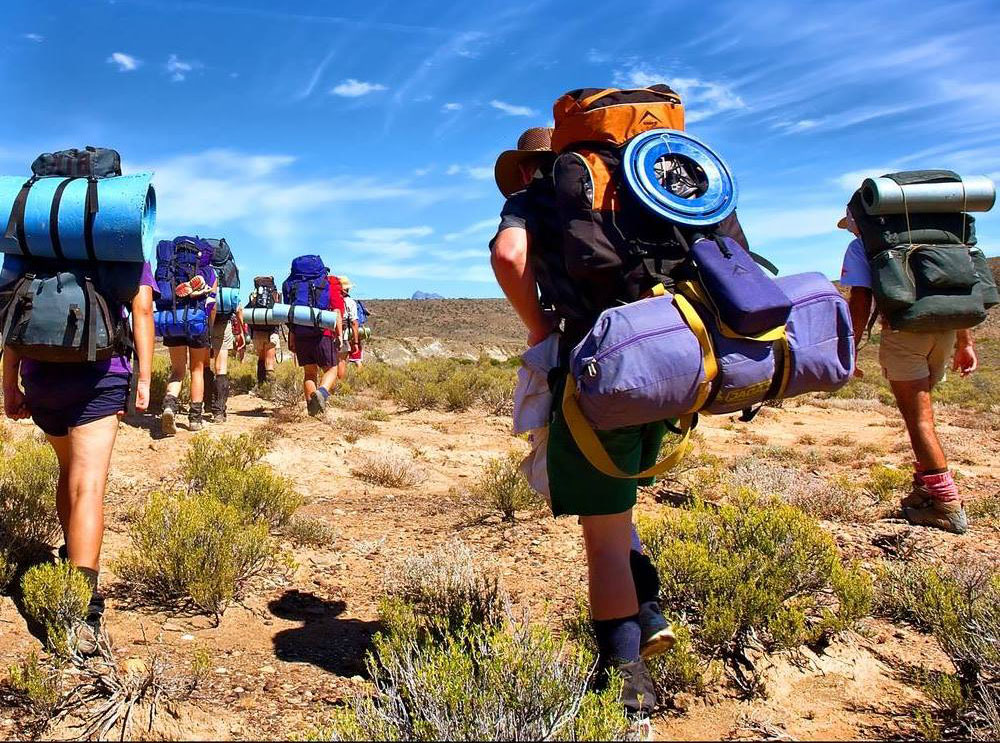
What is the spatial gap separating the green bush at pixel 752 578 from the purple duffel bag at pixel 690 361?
1.27 meters

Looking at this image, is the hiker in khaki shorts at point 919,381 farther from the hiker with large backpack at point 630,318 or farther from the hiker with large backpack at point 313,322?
the hiker with large backpack at point 313,322

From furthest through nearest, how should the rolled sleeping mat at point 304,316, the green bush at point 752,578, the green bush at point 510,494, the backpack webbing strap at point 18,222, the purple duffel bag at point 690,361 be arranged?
the rolled sleeping mat at point 304,316, the green bush at point 510,494, the green bush at point 752,578, the backpack webbing strap at point 18,222, the purple duffel bag at point 690,361

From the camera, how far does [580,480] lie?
260 centimetres

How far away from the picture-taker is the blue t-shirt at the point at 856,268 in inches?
198

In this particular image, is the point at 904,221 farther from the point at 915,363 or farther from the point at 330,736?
the point at 330,736

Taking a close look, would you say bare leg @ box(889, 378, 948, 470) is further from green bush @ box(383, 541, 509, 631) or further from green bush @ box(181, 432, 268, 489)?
green bush @ box(181, 432, 268, 489)

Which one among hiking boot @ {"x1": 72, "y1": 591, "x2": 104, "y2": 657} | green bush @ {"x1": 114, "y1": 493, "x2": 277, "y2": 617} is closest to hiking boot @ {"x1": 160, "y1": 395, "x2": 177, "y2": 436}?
green bush @ {"x1": 114, "y1": 493, "x2": 277, "y2": 617}

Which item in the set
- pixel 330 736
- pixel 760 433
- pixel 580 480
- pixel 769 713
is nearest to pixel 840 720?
pixel 769 713

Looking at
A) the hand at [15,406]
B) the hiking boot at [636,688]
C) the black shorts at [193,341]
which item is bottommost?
the hiking boot at [636,688]

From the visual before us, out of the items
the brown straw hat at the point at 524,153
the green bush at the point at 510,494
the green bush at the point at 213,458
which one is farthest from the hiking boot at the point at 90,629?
the green bush at the point at 510,494

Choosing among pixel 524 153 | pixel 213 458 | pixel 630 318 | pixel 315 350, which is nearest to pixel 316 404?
pixel 315 350

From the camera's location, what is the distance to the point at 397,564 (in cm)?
441

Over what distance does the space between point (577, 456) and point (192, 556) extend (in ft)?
7.10

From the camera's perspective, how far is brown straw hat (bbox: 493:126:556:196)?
2.92 metres
